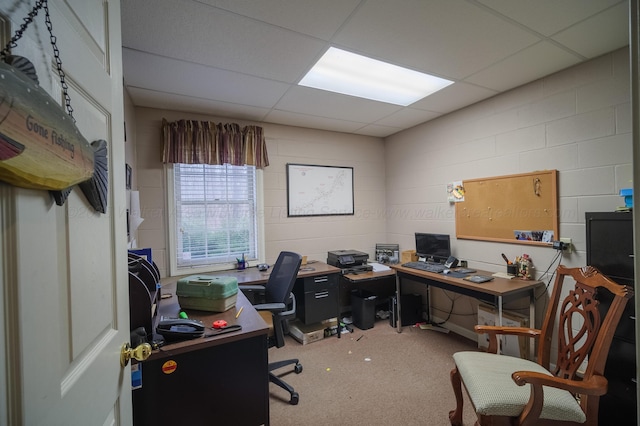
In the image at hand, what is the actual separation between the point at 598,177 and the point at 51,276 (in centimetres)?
313

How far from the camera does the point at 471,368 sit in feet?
5.33

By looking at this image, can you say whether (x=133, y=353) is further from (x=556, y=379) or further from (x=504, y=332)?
(x=504, y=332)

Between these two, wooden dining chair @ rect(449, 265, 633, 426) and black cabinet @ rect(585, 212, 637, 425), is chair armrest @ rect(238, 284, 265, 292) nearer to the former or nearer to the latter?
wooden dining chair @ rect(449, 265, 633, 426)

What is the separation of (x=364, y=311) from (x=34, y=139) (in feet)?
11.0

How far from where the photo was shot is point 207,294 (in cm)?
172

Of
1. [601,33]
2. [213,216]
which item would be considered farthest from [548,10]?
[213,216]

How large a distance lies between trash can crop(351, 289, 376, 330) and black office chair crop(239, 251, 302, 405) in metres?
1.07

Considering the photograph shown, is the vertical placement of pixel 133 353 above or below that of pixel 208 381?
above

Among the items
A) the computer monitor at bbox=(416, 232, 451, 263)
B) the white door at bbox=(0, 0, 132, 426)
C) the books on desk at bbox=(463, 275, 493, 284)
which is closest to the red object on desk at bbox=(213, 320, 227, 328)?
the white door at bbox=(0, 0, 132, 426)

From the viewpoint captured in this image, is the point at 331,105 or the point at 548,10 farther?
the point at 331,105

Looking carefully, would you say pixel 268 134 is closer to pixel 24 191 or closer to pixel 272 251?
pixel 272 251

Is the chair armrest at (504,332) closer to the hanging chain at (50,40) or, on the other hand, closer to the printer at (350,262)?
the printer at (350,262)

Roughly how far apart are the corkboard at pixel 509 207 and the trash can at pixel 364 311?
1319 millimetres

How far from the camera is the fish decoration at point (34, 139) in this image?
1.24ft
